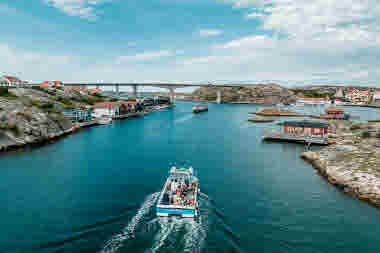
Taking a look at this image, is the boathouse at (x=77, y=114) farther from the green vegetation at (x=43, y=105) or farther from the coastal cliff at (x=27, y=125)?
the coastal cliff at (x=27, y=125)

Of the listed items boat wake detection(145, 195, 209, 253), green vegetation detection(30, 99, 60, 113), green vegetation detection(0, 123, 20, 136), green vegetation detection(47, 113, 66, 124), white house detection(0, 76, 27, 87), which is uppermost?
white house detection(0, 76, 27, 87)

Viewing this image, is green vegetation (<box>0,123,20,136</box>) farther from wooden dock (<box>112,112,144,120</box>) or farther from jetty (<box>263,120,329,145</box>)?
jetty (<box>263,120,329,145</box>)

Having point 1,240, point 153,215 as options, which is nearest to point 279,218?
point 153,215

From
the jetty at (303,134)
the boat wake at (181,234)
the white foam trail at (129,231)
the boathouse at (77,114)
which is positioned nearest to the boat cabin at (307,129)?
the jetty at (303,134)

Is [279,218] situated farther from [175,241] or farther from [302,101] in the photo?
[302,101]

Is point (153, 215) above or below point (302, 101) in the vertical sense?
below

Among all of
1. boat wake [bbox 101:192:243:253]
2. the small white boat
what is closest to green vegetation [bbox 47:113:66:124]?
the small white boat
